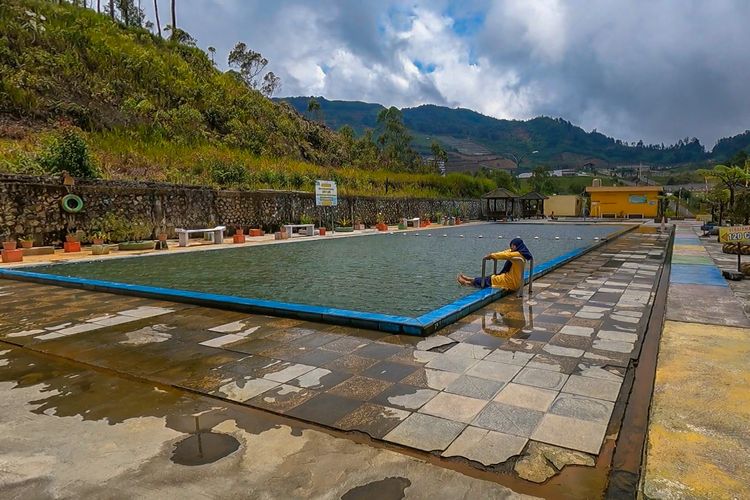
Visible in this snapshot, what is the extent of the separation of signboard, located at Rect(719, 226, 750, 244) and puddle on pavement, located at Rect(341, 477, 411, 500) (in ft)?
23.4

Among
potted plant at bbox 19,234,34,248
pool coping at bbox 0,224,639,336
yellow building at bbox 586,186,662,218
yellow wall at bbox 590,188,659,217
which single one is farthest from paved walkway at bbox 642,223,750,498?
yellow wall at bbox 590,188,659,217

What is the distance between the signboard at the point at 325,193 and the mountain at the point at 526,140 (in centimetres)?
11781

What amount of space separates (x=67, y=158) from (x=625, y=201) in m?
43.3

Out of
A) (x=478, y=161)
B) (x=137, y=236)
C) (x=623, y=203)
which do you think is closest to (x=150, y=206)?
(x=137, y=236)

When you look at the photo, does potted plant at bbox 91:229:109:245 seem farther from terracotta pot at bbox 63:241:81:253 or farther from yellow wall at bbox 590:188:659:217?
yellow wall at bbox 590:188:659:217

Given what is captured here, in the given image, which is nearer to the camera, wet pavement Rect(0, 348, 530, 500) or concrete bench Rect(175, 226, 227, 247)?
wet pavement Rect(0, 348, 530, 500)

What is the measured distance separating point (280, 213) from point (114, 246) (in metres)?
8.39

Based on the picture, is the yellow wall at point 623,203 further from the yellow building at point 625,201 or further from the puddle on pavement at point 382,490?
the puddle on pavement at point 382,490

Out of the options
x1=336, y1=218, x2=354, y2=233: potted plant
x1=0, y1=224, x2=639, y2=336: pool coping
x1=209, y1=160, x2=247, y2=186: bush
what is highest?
x1=209, y1=160, x2=247, y2=186: bush

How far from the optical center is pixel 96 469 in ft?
7.60

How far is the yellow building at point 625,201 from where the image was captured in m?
42.0

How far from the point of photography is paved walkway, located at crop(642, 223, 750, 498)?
6.78ft

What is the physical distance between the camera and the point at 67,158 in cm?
1373

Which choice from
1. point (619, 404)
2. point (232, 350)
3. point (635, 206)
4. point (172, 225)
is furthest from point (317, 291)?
point (635, 206)
